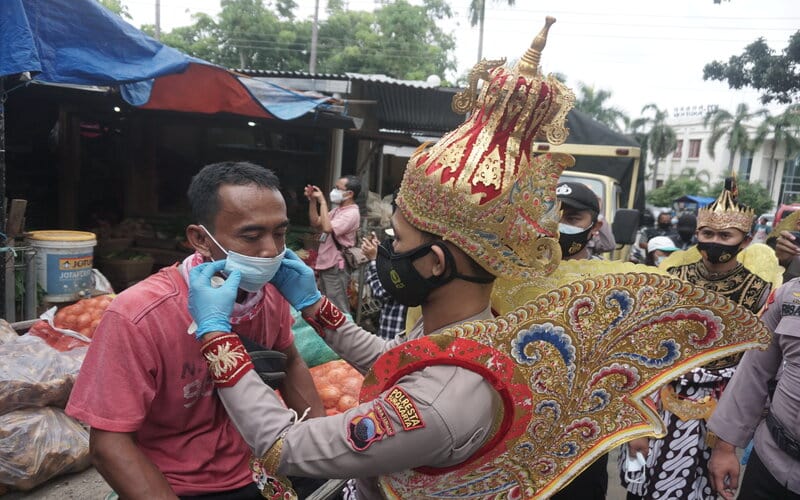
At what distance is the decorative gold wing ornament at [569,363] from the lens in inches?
54.2

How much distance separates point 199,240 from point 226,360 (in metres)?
0.61

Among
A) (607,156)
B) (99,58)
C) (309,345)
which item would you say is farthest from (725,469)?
(607,156)

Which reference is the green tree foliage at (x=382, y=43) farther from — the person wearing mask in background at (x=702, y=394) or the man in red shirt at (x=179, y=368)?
the man in red shirt at (x=179, y=368)

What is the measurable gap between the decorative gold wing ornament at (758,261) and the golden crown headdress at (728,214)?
0.78 feet

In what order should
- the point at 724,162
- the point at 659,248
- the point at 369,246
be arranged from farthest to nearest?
the point at 724,162 < the point at 659,248 < the point at 369,246

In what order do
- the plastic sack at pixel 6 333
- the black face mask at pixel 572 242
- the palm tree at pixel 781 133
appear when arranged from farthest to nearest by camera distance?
the palm tree at pixel 781 133, the plastic sack at pixel 6 333, the black face mask at pixel 572 242

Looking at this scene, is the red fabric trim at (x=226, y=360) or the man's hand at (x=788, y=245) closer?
the red fabric trim at (x=226, y=360)

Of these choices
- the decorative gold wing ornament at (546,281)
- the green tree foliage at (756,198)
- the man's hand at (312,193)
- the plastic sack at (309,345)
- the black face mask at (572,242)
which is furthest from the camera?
the green tree foliage at (756,198)

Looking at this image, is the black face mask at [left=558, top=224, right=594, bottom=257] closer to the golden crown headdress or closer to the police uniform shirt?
the golden crown headdress

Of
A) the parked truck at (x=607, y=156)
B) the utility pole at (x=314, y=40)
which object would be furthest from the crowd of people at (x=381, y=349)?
the utility pole at (x=314, y=40)

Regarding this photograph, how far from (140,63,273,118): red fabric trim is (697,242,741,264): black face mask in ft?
15.6

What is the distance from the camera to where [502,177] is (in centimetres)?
147

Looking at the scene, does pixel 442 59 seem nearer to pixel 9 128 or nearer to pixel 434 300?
pixel 9 128

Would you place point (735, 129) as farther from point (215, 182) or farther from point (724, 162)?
point (215, 182)
